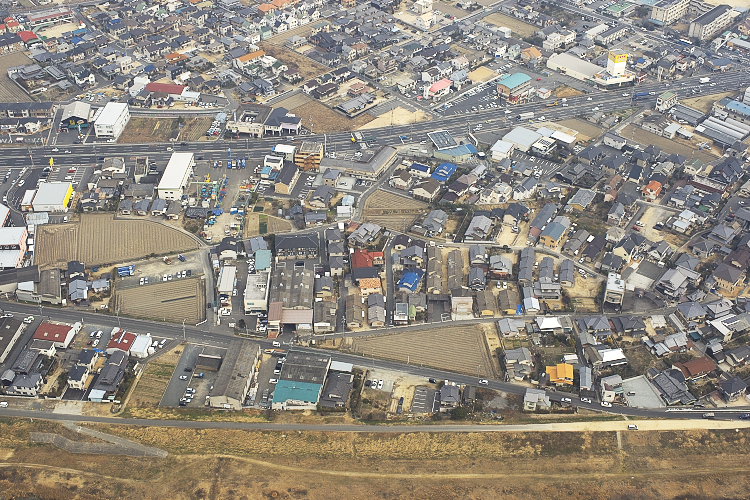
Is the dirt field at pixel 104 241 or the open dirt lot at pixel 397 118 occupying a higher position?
the dirt field at pixel 104 241

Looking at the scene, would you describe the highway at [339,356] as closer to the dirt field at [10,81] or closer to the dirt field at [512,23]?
the dirt field at [10,81]

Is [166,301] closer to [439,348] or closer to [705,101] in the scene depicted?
[439,348]

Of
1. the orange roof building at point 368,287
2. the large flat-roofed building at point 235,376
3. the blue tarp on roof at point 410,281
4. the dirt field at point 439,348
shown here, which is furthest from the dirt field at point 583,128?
the large flat-roofed building at point 235,376

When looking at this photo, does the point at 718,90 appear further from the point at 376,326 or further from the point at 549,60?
the point at 376,326

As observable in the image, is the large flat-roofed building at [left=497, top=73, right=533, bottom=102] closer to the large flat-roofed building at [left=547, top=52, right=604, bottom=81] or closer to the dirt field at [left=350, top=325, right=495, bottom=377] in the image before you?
the large flat-roofed building at [left=547, top=52, right=604, bottom=81]

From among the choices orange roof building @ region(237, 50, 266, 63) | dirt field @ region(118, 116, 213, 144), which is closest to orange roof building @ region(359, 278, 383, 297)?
dirt field @ region(118, 116, 213, 144)
